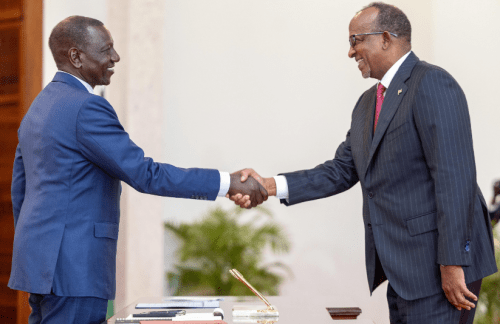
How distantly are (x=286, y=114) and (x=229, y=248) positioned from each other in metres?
1.67

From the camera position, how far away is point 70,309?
1.84 m

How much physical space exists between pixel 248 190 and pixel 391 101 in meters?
1.05

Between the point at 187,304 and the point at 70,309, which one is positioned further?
the point at 187,304

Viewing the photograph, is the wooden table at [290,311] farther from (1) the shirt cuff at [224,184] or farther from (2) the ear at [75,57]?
(2) the ear at [75,57]

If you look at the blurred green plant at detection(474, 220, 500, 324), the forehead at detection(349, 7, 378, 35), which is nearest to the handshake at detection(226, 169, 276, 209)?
the forehead at detection(349, 7, 378, 35)

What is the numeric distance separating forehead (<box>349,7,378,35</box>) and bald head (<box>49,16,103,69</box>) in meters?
1.27

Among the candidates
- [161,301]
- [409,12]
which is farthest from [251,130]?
[161,301]

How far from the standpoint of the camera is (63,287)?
1.83 m

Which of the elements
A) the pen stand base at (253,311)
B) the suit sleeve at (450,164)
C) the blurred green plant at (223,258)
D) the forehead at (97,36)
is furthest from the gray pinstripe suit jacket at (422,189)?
the blurred green plant at (223,258)

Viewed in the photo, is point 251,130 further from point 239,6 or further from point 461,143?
point 461,143

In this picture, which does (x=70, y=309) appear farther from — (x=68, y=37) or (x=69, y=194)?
(x=68, y=37)

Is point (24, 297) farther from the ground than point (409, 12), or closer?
closer

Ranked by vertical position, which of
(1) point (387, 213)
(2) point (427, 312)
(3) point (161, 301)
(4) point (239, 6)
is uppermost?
(4) point (239, 6)

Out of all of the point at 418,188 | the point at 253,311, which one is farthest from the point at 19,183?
the point at 418,188
